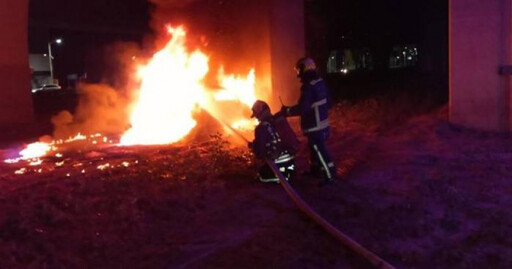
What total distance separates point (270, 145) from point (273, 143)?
0.05 m

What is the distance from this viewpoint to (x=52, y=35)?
5509cm

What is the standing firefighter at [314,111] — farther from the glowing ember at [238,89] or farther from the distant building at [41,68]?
the distant building at [41,68]

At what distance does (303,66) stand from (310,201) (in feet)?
5.80

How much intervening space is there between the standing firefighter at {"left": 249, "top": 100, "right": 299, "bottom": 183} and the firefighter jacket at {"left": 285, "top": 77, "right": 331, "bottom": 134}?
29 centimetres

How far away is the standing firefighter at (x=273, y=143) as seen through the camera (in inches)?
293

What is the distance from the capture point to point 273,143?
7.46 meters

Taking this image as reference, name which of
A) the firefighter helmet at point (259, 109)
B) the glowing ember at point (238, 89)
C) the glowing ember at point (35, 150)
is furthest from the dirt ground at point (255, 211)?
the glowing ember at point (238, 89)

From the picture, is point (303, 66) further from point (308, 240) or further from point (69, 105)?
point (69, 105)

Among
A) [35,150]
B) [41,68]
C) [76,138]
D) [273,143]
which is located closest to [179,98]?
[76,138]

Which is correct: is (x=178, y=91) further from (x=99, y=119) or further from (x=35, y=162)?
(x=35, y=162)

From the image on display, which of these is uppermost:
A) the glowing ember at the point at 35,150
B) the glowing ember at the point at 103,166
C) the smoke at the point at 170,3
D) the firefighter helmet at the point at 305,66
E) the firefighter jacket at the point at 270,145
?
the smoke at the point at 170,3

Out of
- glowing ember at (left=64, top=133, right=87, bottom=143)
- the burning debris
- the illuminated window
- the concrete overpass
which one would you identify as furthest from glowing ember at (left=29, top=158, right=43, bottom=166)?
the illuminated window

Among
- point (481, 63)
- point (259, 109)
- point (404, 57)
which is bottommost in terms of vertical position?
point (259, 109)

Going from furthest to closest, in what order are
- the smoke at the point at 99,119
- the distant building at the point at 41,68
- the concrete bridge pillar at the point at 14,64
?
the distant building at the point at 41,68 < the smoke at the point at 99,119 < the concrete bridge pillar at the point at 14,64
